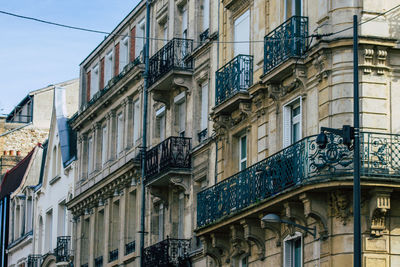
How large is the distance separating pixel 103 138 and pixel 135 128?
4320mm

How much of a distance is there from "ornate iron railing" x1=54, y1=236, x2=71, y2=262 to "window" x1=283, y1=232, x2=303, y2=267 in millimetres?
23611

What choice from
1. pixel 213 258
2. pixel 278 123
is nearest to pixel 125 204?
pixel 213 258

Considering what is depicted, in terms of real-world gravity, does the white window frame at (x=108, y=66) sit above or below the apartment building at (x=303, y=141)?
above

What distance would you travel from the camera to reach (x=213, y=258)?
117ft

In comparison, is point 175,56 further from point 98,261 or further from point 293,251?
point 293,251

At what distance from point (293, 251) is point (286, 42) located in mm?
5164

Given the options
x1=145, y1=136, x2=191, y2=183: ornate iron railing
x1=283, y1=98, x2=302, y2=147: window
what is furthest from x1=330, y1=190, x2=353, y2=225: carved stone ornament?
x1=145, y1=136, x2=191, y2=183: ornate iron railing

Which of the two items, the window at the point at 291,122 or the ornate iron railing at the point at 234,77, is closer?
the window at the point at 291,122

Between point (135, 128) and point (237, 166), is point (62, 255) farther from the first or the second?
point (237, 166)

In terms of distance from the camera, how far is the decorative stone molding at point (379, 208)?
1077 inches

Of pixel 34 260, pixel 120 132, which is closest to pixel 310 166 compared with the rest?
pixel 120 132

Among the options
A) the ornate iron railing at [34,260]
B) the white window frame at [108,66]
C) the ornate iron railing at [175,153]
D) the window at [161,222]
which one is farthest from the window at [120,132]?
the ornate iron railing at [34,260]

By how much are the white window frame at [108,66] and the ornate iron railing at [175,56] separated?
318 inches

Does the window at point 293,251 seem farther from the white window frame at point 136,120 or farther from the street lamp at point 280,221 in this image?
the white window frame at point 136,120
